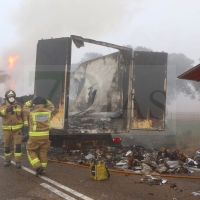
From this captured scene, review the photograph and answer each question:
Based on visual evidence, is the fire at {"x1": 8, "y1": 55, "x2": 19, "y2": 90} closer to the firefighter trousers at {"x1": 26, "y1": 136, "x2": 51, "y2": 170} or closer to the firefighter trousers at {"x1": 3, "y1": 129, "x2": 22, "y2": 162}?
the firefighter trousers at {"x1": 3, "y1": 129, "x2": 22, "y2": 162}

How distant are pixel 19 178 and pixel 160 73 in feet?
15.5

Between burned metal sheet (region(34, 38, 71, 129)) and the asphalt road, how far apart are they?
178 centimetres

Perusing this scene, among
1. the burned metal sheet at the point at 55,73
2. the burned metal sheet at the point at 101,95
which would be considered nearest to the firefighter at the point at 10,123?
the burned metal sheet at the point at 55,73

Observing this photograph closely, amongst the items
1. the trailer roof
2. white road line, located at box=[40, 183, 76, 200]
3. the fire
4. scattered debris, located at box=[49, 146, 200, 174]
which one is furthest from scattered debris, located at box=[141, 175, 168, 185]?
the fire

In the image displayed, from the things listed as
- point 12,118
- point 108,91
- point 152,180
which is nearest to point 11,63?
point 108,91

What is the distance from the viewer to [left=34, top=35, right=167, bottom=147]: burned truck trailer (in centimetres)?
614

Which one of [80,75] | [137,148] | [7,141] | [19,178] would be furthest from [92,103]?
[19,178]

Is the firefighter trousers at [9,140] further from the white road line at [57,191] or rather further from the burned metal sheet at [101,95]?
the burned metal sheet at [101,95]

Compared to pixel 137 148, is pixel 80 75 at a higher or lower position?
higher

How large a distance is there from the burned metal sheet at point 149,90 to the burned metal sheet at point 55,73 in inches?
84.4

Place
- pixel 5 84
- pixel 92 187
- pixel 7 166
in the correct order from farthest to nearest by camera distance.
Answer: pixel 5 84 → pixel 7 166 → pixel 92 187

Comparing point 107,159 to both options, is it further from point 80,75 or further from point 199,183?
point 80,75

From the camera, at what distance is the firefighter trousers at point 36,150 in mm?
4347

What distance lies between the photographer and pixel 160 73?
23.3ft
